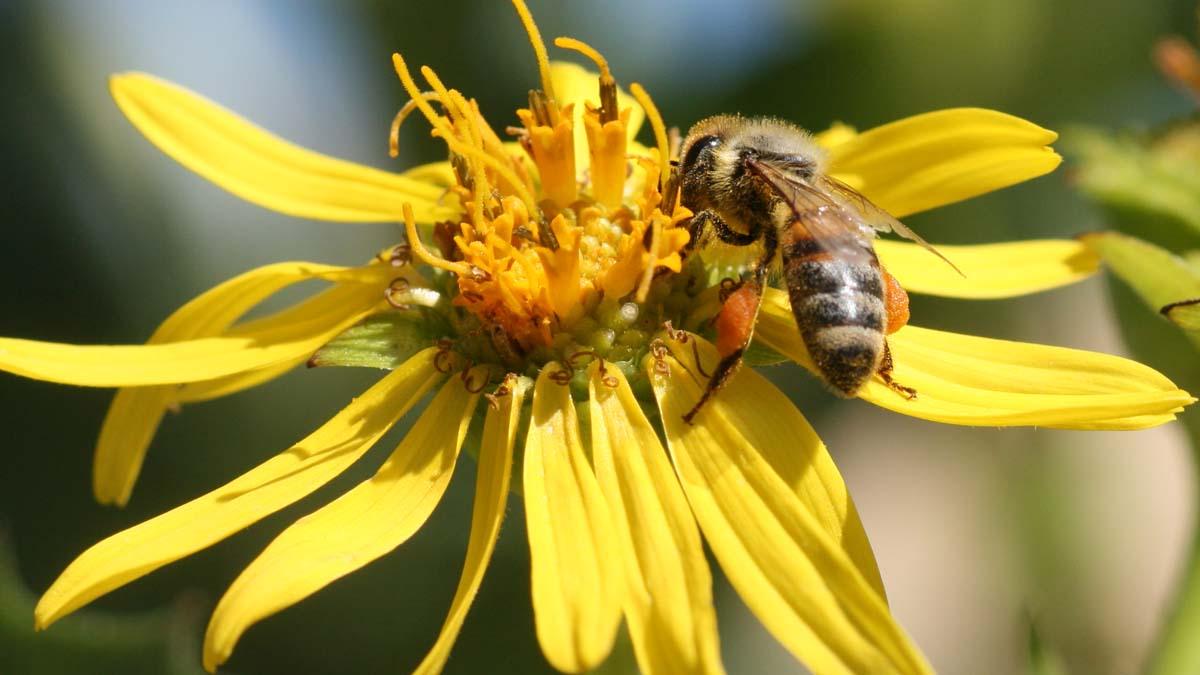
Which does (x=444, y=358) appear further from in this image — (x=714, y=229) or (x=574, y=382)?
(x=714, y=229)

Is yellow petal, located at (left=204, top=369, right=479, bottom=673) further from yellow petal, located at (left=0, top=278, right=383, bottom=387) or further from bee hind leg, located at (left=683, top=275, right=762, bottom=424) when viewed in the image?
bee hind leg, located at (left=683, top=275, right=762, bottom=424)

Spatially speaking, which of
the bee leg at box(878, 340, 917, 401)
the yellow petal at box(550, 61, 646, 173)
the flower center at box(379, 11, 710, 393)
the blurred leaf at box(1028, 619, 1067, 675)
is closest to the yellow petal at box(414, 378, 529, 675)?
the flower center at box(379, 11, 710, 393)

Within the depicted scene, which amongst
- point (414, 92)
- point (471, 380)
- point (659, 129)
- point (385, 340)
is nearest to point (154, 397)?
point (385, 340)

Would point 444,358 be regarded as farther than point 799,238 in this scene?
Yes

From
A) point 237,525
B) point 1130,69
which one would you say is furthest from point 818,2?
point 237,525

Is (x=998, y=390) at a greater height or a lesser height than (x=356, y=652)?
greater

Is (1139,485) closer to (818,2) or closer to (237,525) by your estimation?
(818,2)
